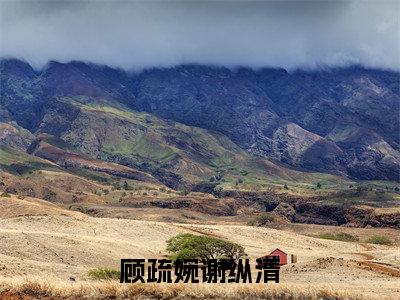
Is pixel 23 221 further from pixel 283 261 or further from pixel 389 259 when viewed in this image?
pixel 389 259

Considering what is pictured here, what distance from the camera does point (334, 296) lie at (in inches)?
928

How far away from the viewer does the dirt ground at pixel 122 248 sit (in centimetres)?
4084

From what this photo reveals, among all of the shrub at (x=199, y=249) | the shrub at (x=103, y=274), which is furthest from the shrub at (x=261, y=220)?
the shrub at (x=103, y=274)

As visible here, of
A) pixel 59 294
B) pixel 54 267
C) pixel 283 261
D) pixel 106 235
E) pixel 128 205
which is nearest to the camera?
pixel 59 294

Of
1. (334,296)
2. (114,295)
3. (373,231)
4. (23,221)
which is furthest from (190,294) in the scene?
(373,231)

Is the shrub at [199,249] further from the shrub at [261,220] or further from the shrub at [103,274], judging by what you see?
the shrub at [261,220]

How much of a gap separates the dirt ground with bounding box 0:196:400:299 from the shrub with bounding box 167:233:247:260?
3542mm

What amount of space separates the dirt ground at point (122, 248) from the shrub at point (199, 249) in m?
3.54

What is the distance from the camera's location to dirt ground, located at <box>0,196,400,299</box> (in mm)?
40844

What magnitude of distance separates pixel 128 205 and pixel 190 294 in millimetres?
165047

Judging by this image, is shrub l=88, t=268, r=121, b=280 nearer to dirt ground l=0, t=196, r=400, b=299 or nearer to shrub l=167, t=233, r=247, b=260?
dirt ground l=0, t=196, r=400, b=299

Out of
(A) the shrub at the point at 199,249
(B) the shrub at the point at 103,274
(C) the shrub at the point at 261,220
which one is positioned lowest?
(B) the shrub at the point at 103,274

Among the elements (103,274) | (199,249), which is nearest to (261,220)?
(199,249)

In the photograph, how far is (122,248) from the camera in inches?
2461
